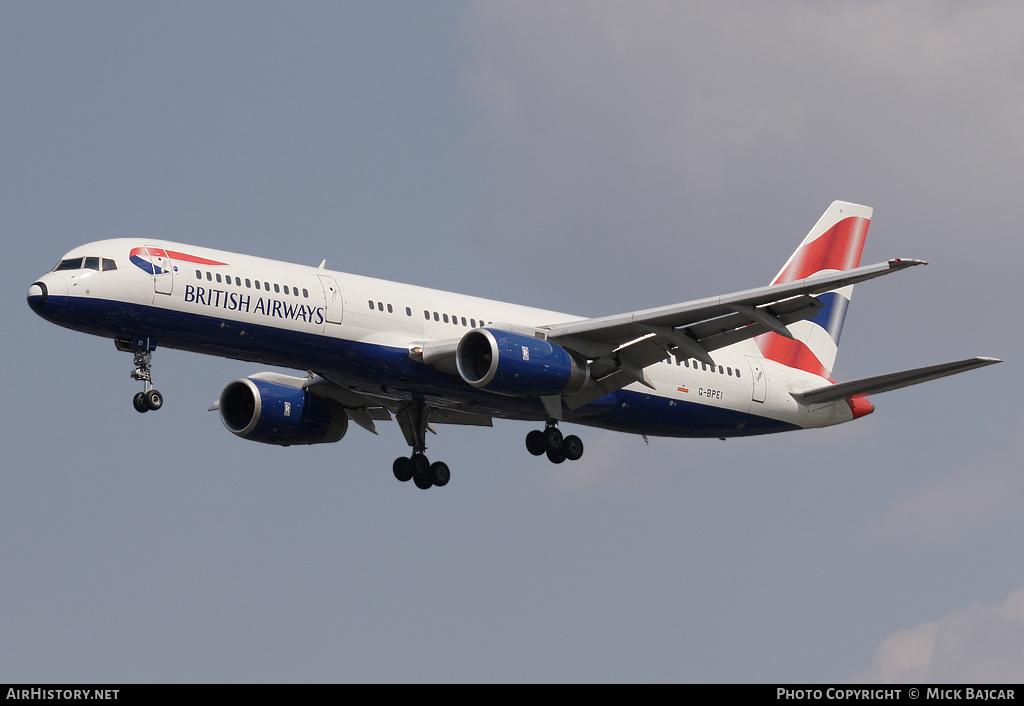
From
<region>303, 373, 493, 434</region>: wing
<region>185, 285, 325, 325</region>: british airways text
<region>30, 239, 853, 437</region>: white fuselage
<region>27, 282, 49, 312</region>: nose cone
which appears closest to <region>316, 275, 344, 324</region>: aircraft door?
<region>30, 239, 853, 437</region>: white fuselage

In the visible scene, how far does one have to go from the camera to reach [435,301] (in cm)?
4166


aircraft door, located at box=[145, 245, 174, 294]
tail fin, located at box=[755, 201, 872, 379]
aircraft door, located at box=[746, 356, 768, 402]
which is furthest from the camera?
tail fin, located at box=[755, 201, 872, 379]

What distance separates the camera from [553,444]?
4375 centimetres

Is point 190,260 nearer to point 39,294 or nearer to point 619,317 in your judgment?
point 39,294

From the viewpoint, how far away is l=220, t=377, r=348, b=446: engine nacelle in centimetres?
4584

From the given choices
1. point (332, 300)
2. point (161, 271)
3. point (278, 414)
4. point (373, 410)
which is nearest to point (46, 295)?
point (161, 271)

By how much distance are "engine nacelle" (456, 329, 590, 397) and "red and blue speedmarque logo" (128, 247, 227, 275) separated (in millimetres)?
7212

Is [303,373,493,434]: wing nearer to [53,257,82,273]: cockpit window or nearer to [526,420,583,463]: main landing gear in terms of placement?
[526,420,583,463]: main landing gear

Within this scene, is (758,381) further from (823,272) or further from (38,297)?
(38,297)

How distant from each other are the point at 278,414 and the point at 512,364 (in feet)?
33.1
